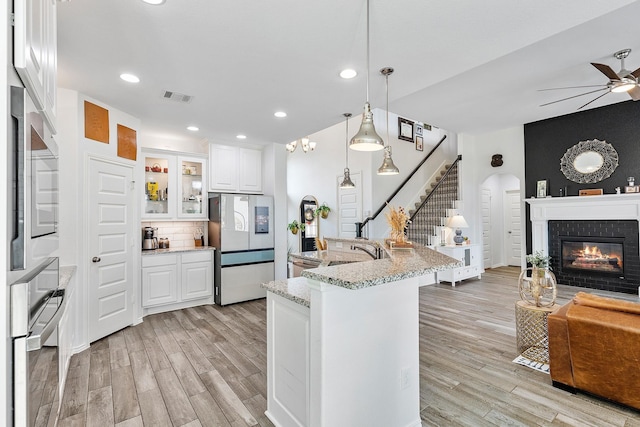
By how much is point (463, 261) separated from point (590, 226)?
2148 millimetres

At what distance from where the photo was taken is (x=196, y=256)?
15.6 feet

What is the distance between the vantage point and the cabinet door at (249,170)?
17.7ft

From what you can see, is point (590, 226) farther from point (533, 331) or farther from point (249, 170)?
point (249, 170)

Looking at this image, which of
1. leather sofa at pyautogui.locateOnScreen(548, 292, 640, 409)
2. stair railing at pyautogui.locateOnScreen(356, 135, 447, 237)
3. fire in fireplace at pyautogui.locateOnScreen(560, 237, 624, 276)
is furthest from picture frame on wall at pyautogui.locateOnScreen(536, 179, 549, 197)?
leather sofa at pyautogui.locateOnScreen(548, 292, 640, 409)

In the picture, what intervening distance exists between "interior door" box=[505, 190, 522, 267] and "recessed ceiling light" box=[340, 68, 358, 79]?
7.38m

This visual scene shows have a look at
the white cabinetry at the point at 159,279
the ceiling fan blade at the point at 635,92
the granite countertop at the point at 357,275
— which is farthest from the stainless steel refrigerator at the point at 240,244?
the ceiling fan blade at the point at 635,92

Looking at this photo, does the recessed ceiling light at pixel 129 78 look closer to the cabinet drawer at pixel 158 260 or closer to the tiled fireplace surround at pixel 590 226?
the cabinet drawer at pixel 158 260

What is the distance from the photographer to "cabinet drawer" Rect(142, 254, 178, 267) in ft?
14.0

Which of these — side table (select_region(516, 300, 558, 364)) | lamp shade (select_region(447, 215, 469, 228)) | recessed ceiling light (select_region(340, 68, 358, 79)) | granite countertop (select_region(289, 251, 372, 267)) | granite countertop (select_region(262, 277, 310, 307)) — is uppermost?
recessed ceiling light (select_region(340, 68, 358, 79))

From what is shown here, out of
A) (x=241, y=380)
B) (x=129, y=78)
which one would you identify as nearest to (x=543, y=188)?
(x=241, y=380)

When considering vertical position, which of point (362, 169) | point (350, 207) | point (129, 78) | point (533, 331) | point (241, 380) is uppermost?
point (129, 78)

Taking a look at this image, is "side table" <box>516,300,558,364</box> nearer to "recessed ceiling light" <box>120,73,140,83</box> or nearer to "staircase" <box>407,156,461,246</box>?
"staircase" <box>407,156,461,246</box>

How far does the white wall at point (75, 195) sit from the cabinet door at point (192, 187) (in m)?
1.55

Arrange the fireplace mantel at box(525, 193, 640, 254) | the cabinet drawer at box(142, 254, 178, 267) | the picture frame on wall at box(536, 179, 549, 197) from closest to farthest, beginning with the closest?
the cabinet drawer at box(142, 254, 178, 267) < the fireplace mantel at box(525, 193, 640, 254) < the picture frame on wall at box(536, 179, 549, 197)
